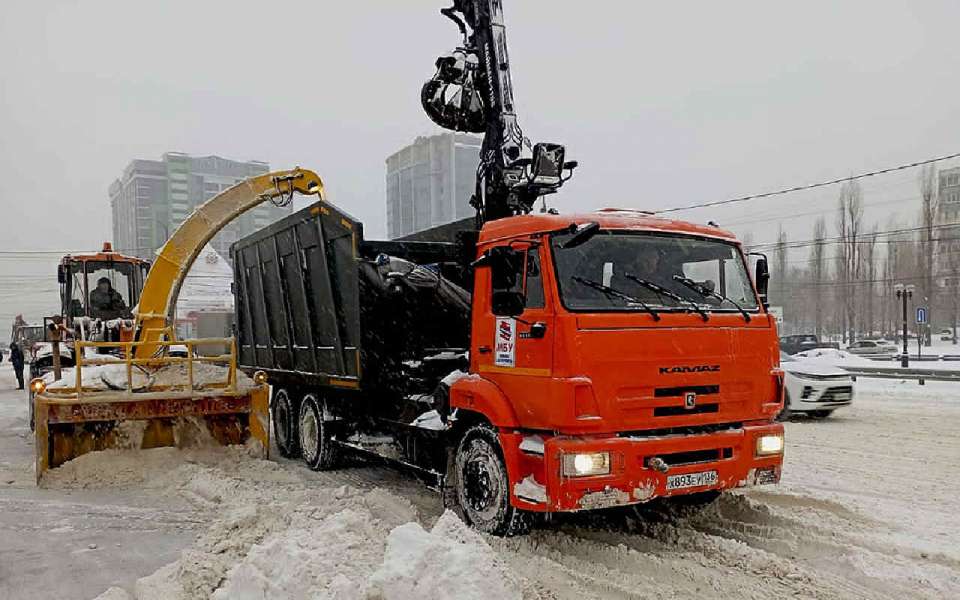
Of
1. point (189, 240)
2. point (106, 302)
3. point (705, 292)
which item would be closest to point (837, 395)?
point (705, 292)

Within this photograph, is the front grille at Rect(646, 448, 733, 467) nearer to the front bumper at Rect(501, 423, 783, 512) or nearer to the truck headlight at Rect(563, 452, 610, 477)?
the front bumper at Rect(501, 423, 783, 512)

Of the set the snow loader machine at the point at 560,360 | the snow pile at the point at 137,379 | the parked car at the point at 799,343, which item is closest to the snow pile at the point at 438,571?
the snow loader machine at the point at 560,360

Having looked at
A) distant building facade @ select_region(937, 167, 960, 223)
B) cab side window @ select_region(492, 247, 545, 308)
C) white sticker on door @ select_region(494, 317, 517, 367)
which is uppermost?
distant building facade @ select_region(937, 167, 960, 223)

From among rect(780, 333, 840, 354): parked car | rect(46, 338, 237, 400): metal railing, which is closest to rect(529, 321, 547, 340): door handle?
rect(46, 338, 237, 400): metal railing

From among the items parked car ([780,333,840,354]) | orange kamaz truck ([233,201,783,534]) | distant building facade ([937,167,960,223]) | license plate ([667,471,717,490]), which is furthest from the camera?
distant building facade ([937,167,960,223])

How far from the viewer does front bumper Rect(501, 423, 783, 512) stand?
16.6 ft

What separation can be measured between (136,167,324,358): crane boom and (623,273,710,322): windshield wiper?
6626 millimetres

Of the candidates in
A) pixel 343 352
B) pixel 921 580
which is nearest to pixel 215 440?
pixel 343 352

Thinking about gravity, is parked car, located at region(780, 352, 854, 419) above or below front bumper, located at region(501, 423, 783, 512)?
below

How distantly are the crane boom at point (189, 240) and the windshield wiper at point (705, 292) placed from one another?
669cm

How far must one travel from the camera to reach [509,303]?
5.62 m

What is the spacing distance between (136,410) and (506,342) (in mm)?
4992

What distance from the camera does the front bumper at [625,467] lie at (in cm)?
505

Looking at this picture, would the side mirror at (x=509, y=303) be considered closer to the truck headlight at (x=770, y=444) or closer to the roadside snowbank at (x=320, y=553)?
the roadside snowbank at (x=320, y=553)
